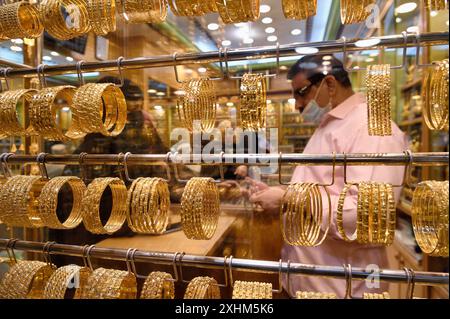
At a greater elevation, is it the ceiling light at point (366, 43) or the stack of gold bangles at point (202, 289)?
the ceiling light at point (366, 43)

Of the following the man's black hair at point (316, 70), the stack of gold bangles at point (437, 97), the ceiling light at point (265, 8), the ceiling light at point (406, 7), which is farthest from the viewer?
the ceiling light at point (406, 7)

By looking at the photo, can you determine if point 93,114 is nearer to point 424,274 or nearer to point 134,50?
point 134,50

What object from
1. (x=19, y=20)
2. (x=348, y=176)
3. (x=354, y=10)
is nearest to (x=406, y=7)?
(x=348, y=176)

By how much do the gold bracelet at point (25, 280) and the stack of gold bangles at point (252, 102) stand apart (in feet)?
1.70

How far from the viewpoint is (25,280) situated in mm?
642

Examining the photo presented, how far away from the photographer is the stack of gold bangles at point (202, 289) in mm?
586

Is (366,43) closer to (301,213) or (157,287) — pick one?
(301,213)

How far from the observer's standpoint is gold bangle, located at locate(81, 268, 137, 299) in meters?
0.57

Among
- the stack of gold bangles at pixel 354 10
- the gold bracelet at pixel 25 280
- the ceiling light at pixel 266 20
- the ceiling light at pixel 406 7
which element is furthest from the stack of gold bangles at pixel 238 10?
the ceiling light at pixel 406 7

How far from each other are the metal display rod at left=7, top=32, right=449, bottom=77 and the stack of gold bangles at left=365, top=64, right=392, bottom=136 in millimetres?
46

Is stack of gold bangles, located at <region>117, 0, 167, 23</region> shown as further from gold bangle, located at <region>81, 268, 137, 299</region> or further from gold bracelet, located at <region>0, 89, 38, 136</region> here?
gold bangle, located at <region>81, 268, 137, 299</region>

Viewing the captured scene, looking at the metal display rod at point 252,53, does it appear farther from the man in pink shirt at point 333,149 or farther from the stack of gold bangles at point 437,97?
the man in pink shirt at point 333,149

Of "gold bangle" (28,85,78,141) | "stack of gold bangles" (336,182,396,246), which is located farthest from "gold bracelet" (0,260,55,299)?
"stack of gold bangles" (336,182,396,246)

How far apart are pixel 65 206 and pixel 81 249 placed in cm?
19
